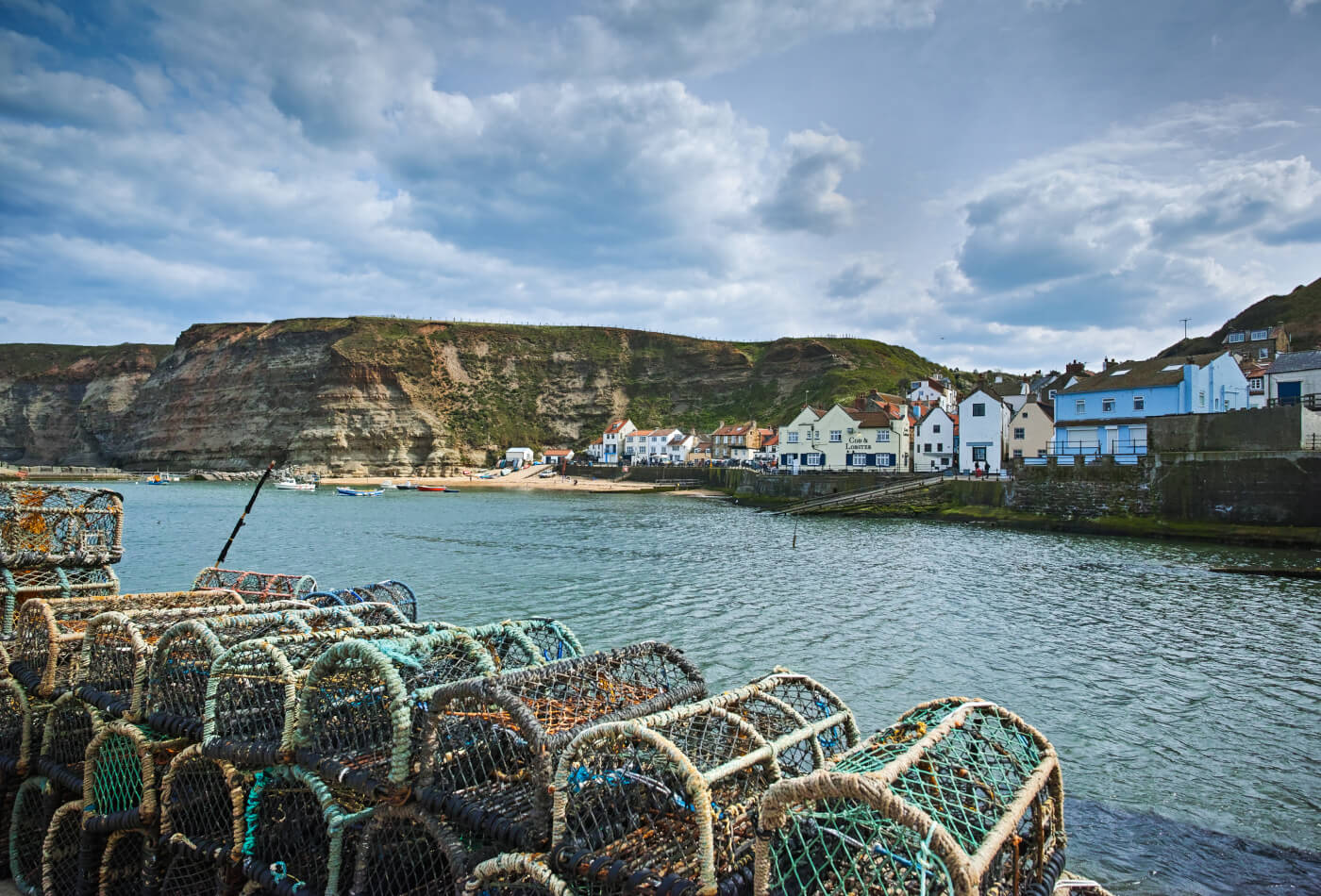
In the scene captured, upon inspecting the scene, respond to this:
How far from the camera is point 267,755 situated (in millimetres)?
4805

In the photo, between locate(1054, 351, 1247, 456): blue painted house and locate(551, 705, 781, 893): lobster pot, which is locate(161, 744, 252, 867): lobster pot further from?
locate(1054, 351, 1247, 456): blue painted house

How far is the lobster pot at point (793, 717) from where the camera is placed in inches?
203

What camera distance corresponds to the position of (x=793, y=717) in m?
5.45

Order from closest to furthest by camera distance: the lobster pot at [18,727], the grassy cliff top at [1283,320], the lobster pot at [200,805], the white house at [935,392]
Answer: the lobster pot at [200,805], the lobster pot at [18,727], the grassy cliff top at [1283,320], the white house at [935,392]

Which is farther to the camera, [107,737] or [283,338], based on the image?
[283,338]

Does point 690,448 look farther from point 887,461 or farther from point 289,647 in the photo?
point 289,647

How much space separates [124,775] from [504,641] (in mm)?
3031

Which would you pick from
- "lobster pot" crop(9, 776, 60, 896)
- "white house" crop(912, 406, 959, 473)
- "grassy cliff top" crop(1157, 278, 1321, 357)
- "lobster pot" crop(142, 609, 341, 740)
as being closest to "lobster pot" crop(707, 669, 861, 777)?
Answer: "lobster pot" crop(142, 609, 341, 740)

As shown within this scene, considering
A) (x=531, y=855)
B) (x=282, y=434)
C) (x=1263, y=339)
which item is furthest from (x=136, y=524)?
(x=1263, y=339)

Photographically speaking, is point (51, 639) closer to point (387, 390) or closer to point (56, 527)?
point (56, 527)

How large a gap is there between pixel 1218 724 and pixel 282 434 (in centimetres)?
10639

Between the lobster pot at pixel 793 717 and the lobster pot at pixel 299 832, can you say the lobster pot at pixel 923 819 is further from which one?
the lobster pot at pixel 299 832

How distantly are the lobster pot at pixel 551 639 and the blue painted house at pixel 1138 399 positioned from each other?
45467 mm

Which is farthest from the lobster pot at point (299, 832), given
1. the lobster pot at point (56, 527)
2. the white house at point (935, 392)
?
the white house at point (935, 392)
